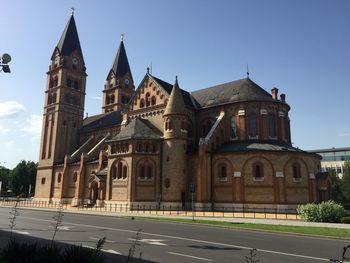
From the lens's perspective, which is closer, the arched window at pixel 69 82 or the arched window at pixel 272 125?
the arched window at pixel 272 125

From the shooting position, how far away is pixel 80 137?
68500 mm

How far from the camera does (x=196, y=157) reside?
45.0 metres

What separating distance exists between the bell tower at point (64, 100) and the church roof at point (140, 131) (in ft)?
74.2

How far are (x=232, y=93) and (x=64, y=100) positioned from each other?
36.6 m

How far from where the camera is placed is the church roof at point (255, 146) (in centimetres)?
4209

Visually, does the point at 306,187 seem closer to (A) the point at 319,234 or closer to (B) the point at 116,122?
(A) the point at 319,234

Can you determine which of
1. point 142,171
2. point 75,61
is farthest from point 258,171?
point 75,61

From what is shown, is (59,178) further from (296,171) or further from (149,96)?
(296,171)

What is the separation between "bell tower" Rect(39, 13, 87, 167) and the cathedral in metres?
4.50

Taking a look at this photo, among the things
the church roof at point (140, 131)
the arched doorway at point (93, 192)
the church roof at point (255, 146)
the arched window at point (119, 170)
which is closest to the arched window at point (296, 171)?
the church roof at point (255, 146)

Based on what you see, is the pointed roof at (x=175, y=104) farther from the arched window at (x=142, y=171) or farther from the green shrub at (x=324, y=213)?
the green shrub at (x=324, y=213)

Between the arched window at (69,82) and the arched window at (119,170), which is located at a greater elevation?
the arched window at (69,82)

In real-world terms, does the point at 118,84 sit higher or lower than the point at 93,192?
higher

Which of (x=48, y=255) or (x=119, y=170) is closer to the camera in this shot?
(x=48, y=255)
